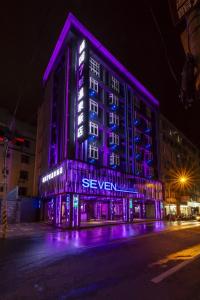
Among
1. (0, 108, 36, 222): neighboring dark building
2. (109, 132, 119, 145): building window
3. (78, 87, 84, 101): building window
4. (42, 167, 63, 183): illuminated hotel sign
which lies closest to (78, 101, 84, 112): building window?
(78, 87, 84, 101): building window

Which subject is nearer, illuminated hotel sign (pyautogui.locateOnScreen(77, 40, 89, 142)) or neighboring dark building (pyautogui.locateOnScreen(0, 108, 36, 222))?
illuminated hotel sign (pyautogui.locateOnScreen(77, 40, 89, 142))

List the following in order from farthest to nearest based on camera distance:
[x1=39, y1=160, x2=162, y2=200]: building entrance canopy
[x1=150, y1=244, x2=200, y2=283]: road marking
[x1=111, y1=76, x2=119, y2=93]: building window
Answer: [x1=111, y1=76, x2=119, y2=93]: building window, [x1=39, y1=160, x2=162, y2=200]: building entrance canopy, [x1=150, y1=244, x2=200, y2=283]: road marking

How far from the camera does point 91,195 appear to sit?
31.1 meters

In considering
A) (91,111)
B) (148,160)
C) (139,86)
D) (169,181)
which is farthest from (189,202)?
(91,111)

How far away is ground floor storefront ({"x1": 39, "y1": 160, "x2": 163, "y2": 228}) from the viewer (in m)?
28.5

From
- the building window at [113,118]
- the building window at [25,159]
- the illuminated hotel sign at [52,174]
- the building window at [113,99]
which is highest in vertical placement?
the building window at [113,99]

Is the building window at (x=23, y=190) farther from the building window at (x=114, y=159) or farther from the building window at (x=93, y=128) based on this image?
the building window at (x=93, y=128)

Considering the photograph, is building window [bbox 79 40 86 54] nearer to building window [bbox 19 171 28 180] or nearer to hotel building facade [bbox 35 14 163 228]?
hotel building facade [bbox 35 14 163 228]

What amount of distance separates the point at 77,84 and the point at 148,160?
2296cm

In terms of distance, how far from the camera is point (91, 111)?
34.7 m

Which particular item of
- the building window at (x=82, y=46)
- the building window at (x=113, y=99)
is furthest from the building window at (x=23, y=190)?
the building window at (x=82, y=46)

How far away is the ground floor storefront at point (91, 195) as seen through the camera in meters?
28.5

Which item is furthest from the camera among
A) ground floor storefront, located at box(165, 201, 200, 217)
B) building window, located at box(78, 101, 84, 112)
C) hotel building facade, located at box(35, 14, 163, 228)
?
ground floor storefront, located at box(165, 201, 200, 217)

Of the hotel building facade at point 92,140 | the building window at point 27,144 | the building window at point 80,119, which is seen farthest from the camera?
the building window at point 27,144
